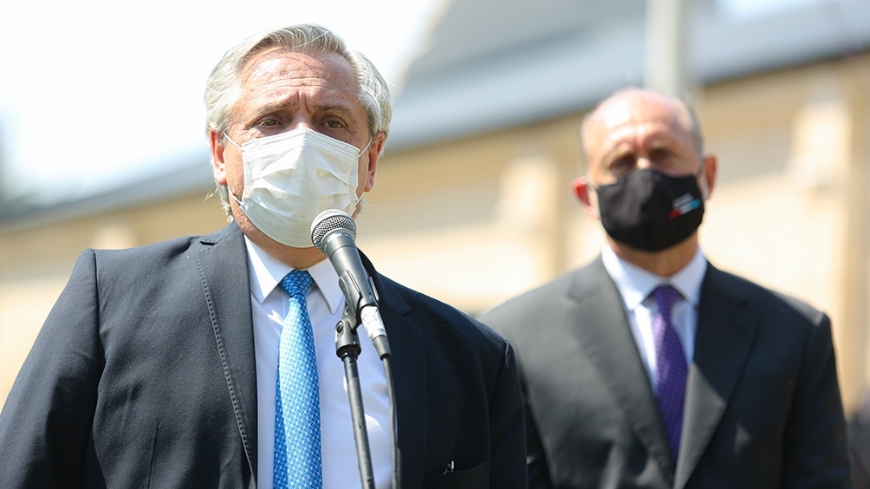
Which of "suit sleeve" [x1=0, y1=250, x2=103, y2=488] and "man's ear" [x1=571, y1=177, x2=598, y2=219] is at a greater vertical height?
"man's ear" [x1=571, y1=177, x2=598, y2=219]

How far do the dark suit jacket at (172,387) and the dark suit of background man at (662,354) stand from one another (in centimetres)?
87

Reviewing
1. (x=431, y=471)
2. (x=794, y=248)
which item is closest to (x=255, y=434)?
(x=431, y=471)

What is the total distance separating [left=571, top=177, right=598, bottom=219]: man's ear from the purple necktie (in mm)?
459

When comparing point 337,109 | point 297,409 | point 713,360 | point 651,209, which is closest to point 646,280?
point 651,209

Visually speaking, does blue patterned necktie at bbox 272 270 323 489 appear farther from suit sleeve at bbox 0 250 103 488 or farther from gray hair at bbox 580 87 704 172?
gray hair at bbox 580 87 704 172

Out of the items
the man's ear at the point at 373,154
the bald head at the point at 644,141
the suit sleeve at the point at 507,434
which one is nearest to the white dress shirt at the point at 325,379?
the man's ear at the point at 373,154

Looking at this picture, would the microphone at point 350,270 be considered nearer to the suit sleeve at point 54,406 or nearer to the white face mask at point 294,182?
the white face mask at point 294,182

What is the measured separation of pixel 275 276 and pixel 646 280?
173 centimetres

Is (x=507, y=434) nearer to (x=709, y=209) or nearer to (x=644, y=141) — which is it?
(x=644, y=141)

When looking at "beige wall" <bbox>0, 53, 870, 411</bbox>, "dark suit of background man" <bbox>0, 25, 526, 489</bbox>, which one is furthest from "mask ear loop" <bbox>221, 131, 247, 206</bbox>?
"beige wall" <bbox>0, 53, 870, 411</bbox>

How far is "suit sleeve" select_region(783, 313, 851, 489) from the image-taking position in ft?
12.5

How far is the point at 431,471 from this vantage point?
2896mm

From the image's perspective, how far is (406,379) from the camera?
117 inches

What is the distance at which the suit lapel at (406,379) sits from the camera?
9.32 feet
